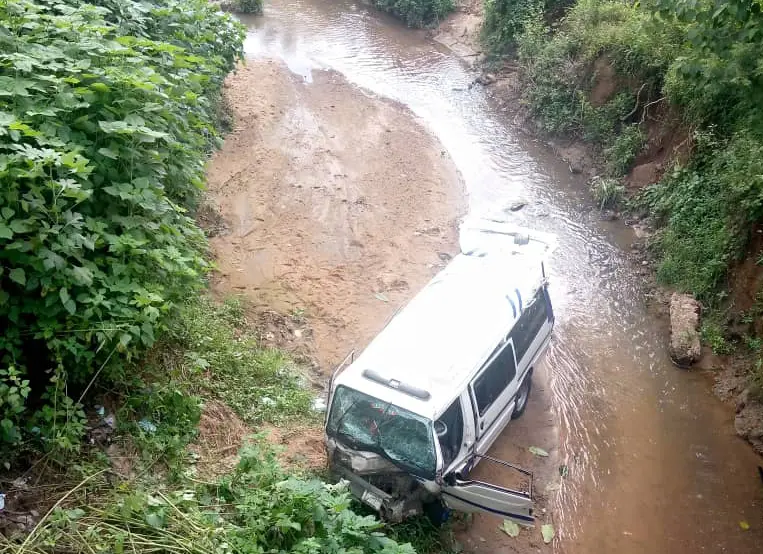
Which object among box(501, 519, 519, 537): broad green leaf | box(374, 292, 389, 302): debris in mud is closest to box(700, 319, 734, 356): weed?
box(501, 519, 519, 537): broad green leaf

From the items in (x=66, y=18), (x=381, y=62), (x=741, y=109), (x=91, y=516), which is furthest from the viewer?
(x=381, y=62)

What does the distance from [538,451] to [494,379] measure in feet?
5.74

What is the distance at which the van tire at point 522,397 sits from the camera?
8.18m

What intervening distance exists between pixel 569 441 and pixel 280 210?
6.73 m

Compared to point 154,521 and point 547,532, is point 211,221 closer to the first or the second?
point 154,521

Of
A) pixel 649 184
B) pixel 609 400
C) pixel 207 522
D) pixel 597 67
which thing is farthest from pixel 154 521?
pixel 597 67

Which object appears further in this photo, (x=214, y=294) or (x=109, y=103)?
(x=214, y=294)

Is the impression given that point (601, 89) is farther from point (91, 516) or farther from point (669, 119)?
point (91, 516)

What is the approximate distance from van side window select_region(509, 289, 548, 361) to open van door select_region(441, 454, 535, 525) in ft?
6.60

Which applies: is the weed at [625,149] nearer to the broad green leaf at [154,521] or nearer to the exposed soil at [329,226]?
the exposed soil at [329,226]

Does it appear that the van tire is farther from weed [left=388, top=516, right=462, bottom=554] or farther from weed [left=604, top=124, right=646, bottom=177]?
weed [left=604, top=124, right=646, bottom=177]

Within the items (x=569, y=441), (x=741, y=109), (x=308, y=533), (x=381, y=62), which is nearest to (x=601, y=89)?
(x=741, y=109)

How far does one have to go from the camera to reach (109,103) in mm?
5863

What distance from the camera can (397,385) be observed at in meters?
6.30
